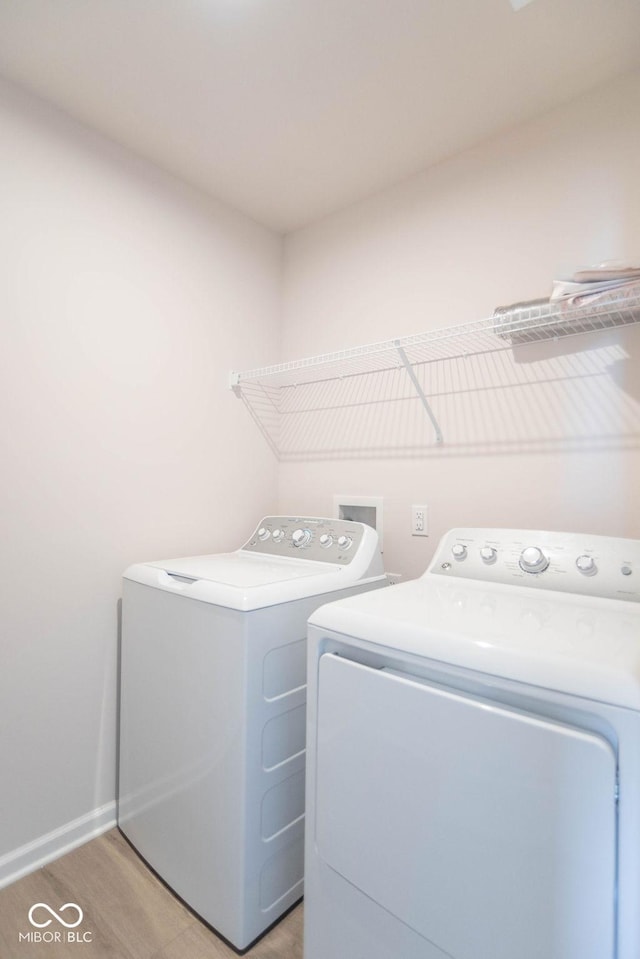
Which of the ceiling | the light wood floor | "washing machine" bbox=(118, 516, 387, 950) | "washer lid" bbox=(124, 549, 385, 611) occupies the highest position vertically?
the ceiling

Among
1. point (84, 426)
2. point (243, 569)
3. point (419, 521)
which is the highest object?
point (84, 426)

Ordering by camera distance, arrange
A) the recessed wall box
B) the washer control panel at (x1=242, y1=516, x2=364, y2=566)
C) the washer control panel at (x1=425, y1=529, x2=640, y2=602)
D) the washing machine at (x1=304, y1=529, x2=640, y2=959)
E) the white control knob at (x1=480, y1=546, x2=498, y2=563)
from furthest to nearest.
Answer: the recessed wall box < the washer control panel at (x1=242, y1=516, x2=364, y2=566) < the white control knob at (x1=480, y1=546, x2=498, y2=563) < the washer control panel at (x1=425, y1=529, x2=640, y2=602) < the washing machine at (x1=304, y1=529, x2=640, y2=959)

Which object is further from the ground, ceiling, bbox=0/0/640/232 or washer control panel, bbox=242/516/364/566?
ceiling, bbox=0/0/640/232

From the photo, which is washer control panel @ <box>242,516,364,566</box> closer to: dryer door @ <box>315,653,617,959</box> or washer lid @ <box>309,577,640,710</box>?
washer lid @ <box>309,577,640,710</box>

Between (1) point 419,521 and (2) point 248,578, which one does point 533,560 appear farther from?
(2) point 248,578

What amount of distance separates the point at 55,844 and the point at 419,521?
164cm

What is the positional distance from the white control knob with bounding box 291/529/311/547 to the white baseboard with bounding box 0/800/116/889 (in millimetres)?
1128

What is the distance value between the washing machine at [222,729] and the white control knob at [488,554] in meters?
0.40

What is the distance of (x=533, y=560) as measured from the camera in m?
1.28

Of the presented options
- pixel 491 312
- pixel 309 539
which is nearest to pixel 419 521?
pixel 309 539

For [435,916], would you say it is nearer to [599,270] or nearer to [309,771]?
[309,771]

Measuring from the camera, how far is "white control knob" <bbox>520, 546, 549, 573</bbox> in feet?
4.17

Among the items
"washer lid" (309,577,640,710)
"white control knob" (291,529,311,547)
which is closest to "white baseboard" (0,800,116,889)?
"white control knob" (291,529,311,547)

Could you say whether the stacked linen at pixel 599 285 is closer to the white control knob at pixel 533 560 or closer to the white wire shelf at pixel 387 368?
the white wire shelf at pixel 387 368
